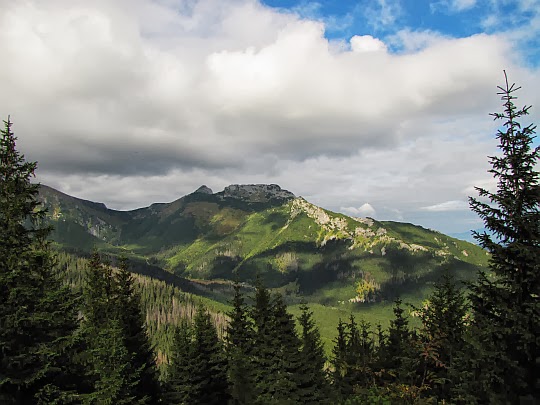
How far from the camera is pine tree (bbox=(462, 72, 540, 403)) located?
596 inches

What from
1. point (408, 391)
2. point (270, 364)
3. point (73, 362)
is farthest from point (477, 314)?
point (270, 364)

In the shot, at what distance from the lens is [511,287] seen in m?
16.4

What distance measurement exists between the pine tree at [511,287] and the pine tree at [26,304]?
18324mm

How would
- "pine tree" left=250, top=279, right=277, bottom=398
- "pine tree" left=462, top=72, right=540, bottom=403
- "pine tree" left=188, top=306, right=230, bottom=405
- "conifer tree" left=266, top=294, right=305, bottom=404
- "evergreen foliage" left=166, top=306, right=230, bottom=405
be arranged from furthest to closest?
"pine tree" left=188, top=306, right=230, bottom=405 < "evergreen foliage" left=166, top=306, right=230, bottom=405 < "pine tree" left=250, top=279, right=277, bottom=398 < "conifer tree" left=266, top=294, right=305, bottom=404 < "pine tree" left=462, top=72, right=540, bottom=403

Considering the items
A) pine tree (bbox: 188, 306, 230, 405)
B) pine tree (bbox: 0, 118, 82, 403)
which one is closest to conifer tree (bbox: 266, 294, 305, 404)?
pine tree (bbox: 188, 306, 230, 405)

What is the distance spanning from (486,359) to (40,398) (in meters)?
19.0

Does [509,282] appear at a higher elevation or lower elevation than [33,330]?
higher

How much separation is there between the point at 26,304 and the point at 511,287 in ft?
71.0

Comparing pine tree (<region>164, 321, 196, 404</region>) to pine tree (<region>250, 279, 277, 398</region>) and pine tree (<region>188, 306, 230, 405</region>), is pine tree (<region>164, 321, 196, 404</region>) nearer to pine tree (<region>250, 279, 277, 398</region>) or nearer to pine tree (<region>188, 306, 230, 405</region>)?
pine tree (<region>188, 306, 230, 405</region>)

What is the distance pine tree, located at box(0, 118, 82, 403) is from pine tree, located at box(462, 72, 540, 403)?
18.3 metres

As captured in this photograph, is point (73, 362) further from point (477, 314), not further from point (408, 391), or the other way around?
point (477, 314)

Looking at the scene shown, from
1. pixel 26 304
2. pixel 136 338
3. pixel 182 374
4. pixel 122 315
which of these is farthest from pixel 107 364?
pixel 182 374

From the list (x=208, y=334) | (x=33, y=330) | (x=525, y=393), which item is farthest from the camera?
(x=208, y=334)

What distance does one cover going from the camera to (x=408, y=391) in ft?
58.0
